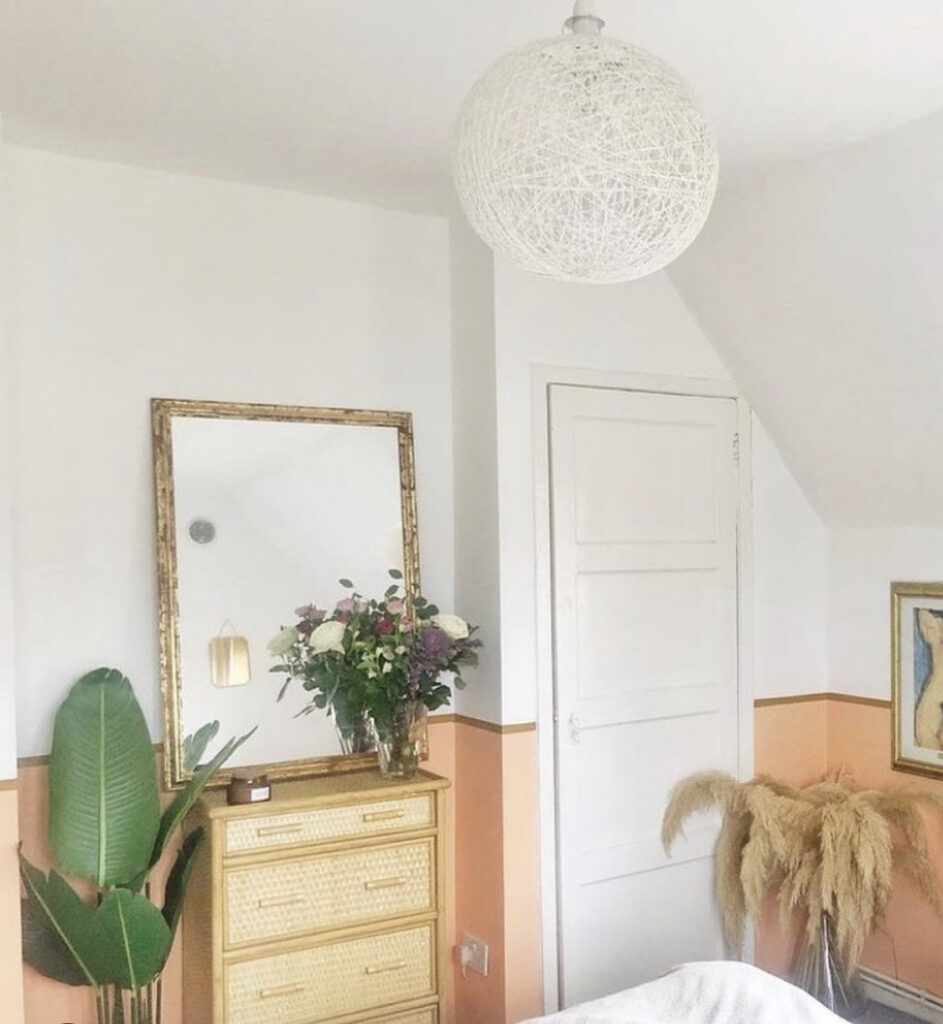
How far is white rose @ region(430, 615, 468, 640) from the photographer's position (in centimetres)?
290

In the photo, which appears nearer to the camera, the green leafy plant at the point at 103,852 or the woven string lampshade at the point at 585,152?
the woven string lampshade at the point at 585,152

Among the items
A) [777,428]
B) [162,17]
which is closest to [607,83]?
[162,17]

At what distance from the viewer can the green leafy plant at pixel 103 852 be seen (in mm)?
2420

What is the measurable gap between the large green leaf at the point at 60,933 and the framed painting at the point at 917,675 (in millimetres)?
2440

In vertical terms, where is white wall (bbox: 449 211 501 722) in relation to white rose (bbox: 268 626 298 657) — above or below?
above

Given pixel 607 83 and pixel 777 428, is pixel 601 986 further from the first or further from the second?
pixel 607 83

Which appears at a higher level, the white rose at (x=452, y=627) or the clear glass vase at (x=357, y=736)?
the white rose at (x=452, y=627)

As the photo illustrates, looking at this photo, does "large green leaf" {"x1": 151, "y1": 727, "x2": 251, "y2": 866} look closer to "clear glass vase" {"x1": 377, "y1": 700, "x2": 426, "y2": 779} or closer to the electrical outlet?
"clear glass vase" {"x1": 377, "y1": 700, "x2": 426, "y2": 779}

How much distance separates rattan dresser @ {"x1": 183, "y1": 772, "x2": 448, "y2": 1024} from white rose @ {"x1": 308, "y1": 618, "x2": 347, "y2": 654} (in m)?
0.39

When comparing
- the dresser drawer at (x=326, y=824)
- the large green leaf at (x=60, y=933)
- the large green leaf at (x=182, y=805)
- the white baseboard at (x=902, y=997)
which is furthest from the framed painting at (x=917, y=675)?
the large green leaf at (x=60, y=933)

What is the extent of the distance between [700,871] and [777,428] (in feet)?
4.89

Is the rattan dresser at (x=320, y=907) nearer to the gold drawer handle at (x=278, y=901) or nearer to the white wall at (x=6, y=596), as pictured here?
the gold drawer handle at (x=278, y=901)

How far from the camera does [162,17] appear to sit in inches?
77.9

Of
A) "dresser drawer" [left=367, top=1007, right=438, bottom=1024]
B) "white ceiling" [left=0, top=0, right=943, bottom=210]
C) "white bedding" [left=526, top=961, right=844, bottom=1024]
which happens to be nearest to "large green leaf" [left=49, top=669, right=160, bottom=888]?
"dresser drawer" [left=367, top=1007, right=438, bottom=1024]
